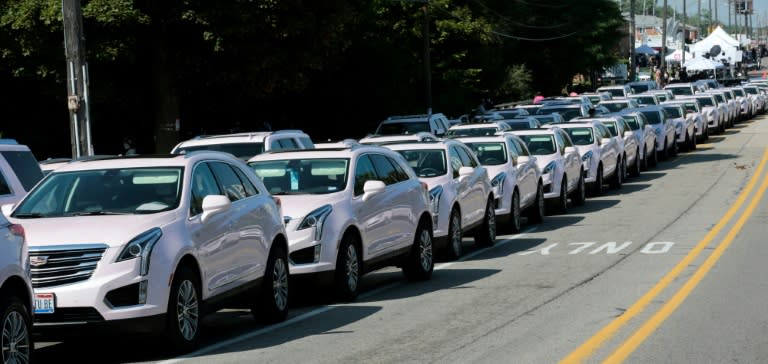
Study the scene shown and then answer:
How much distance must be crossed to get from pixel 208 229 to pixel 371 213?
13.1 feet

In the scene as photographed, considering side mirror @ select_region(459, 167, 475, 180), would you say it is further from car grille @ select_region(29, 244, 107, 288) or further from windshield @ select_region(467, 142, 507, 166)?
car grille @ select_region(29, 244, 107, 288)

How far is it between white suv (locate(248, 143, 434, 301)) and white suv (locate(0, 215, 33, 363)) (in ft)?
16.1

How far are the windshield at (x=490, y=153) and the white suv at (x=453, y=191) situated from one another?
2262 mm

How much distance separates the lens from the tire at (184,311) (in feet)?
35.4

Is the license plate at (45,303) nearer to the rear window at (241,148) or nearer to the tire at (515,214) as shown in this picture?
the rear window at (241,148)

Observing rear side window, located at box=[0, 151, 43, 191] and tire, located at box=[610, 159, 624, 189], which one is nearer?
rear side window, located at box=[0, 151, 43, 191]

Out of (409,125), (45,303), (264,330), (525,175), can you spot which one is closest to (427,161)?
(525,175)

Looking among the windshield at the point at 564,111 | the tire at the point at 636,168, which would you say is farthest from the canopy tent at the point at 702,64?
the tire at the point at 636,168

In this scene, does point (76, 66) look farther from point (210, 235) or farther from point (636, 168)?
point (636, 168)

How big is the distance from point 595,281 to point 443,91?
45.8 m

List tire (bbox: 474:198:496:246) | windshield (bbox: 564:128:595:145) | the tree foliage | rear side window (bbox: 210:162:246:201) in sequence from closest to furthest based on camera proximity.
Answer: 1. rear side window (bbox: 210:162:246:201)
2. tire (bbox: 474:198:496:246)
3. windshield (bbox: 564:128:595:145)
4. the tree foliage

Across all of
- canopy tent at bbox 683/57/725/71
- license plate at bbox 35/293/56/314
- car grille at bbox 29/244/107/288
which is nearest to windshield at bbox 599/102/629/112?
car grille at bbox 29/244/107/288

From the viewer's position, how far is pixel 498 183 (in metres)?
22.9

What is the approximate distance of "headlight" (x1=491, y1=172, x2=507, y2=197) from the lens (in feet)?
74.7
